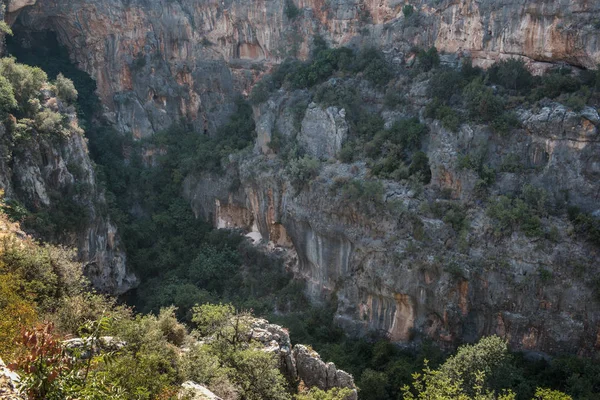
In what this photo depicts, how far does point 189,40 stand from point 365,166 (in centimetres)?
2159

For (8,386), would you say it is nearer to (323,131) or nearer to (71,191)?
(71,191)

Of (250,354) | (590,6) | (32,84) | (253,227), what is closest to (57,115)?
(32,84)

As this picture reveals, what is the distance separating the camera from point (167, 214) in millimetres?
39781

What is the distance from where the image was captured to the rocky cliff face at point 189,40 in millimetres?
39312

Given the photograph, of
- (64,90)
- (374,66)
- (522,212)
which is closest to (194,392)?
(522,212)

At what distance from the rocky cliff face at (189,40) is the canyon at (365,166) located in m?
0.11

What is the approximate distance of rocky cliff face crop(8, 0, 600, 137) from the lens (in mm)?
39312

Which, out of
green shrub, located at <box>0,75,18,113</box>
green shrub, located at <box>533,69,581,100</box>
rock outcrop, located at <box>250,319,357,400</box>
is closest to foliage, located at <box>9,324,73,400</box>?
rock outcrop, located at <box>250,319,357,400</box>

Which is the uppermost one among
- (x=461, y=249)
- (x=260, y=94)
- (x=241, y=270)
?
(x=260, y=94)

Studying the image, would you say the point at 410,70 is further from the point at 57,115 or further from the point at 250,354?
the point at 250,354

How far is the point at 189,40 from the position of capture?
45.2 m

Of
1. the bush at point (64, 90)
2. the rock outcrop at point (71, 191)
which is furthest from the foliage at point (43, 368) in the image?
the bush at point (64, 90)

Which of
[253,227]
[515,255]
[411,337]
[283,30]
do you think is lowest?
[411,337]

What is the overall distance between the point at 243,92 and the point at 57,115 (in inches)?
678
